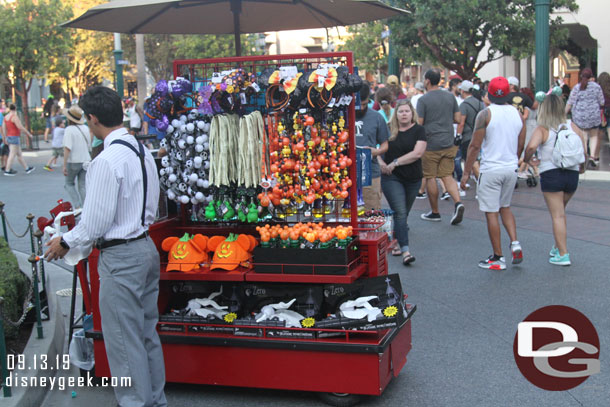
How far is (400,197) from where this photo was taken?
809cm

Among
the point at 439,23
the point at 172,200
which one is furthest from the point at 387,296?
the point at 439,23

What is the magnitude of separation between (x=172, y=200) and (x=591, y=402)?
3337 millimetres

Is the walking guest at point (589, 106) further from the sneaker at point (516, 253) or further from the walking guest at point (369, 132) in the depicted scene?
the walking guest at point (369, 132)

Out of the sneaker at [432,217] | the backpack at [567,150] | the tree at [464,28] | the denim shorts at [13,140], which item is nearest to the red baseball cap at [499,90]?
the backpack at [567,150]

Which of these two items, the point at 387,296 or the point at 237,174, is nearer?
the point at 387,296

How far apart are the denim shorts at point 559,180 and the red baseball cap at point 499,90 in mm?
929

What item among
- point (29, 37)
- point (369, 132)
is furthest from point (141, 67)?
point (369, 132)

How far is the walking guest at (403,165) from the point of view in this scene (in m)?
7.94

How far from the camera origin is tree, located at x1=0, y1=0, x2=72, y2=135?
85.4 ft

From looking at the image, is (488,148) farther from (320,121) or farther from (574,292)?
(320,121)

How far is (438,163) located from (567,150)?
279 centimetres

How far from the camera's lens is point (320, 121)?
4926 millimetres

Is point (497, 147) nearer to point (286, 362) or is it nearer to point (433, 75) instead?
point (433, 75)

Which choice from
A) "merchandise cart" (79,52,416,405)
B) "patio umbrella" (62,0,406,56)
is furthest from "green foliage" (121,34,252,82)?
"merchandise cart" (79,52,416,405)
